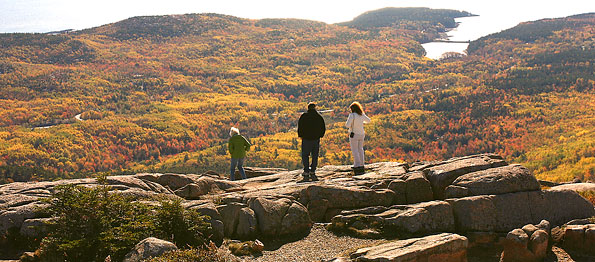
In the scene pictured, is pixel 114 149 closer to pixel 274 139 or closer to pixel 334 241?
pixel 274 139

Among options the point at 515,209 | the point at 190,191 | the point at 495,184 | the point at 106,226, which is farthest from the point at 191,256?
the point at 515,209

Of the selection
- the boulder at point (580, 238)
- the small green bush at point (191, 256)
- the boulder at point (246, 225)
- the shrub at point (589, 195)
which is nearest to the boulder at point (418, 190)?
the boulder at point (580, 238)

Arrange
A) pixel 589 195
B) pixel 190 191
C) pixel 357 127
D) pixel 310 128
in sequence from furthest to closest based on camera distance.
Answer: pixel 589 195 < pixel 357 127 < pixel 310 128 < pixel 190 191

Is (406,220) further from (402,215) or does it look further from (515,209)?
(515,209)

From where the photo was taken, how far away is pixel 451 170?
21.1 m

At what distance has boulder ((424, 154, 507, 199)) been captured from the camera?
822 inches

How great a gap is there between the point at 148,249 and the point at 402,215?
347 inches

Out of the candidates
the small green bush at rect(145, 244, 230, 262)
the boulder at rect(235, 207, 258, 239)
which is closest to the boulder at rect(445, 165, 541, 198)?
the boulder at rect(235, 207, 258, 239)

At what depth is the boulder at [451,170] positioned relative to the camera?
2089 centimetres

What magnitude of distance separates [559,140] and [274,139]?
5817 centimetres

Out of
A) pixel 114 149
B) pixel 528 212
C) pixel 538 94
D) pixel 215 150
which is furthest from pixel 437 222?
pixel 538 94

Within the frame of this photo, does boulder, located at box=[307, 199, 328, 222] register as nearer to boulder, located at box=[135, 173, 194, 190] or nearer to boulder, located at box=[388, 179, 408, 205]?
boulder, located at box=[388, 179, 408, 205]

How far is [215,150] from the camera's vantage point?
109 meters

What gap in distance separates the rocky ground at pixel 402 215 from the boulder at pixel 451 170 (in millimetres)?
42
